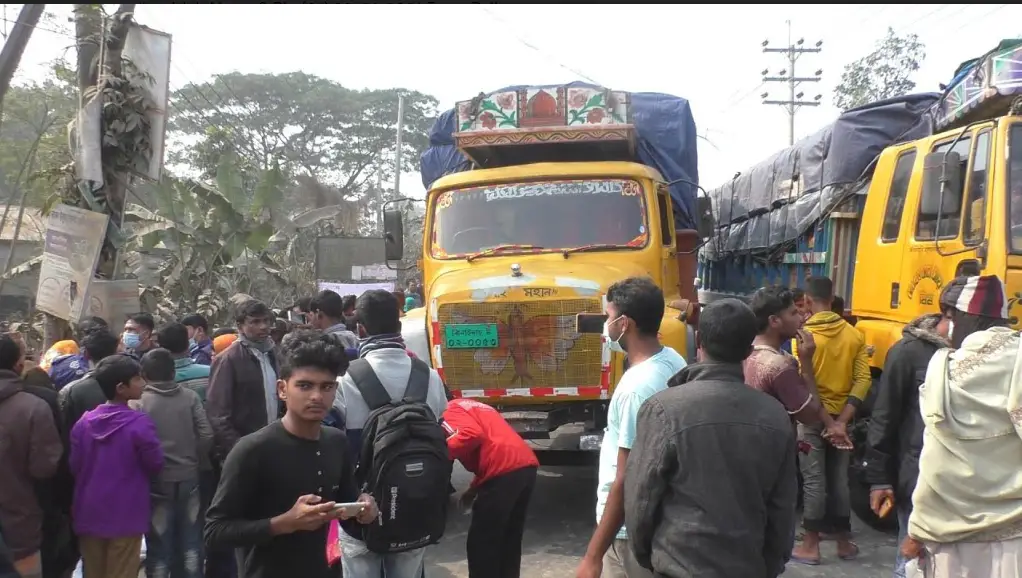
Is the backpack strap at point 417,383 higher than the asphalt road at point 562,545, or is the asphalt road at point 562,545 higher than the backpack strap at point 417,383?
the backpack strap at point 417,383

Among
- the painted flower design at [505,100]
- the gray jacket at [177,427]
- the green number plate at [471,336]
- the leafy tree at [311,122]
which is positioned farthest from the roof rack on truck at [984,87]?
the leafy tree at [311,122]

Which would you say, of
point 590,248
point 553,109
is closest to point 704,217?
point 590,248

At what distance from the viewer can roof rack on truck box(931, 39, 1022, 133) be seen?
4.87 m

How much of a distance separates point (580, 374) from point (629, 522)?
3.20 m

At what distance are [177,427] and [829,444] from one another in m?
3.98

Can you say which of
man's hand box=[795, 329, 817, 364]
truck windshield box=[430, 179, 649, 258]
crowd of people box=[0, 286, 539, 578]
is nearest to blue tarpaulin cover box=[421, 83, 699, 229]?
truck windshield box=[430, 179, 649, 258]

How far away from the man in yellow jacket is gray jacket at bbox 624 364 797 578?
282 centimetres

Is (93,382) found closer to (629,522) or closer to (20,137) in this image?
(629,522)

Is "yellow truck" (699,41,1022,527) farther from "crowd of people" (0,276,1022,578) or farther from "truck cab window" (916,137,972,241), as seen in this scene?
"crowd of people" (0,276,1022,578)

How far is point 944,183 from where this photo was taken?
475 centimetres

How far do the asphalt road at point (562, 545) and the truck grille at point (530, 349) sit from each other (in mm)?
1136

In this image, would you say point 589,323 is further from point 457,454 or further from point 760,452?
point 760,452

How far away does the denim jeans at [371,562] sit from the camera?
3.10m

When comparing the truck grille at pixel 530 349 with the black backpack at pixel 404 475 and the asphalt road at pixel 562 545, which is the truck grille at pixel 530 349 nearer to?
the asphalt road at pixel 562 545
